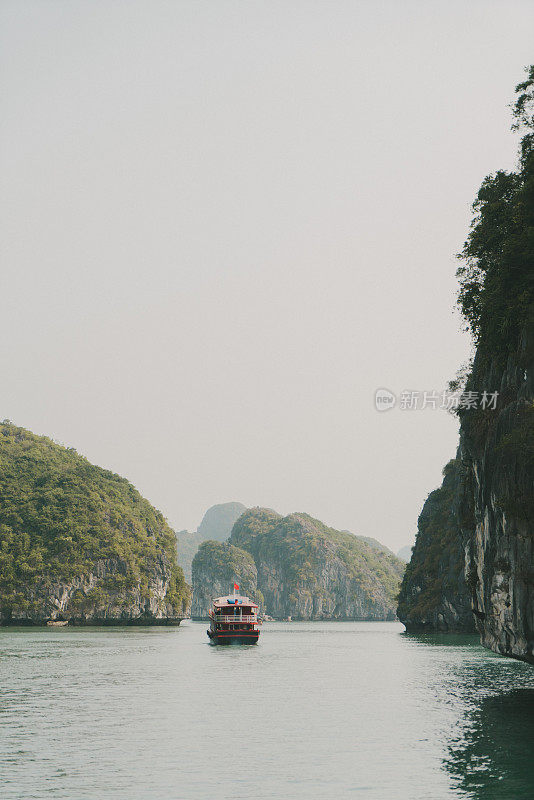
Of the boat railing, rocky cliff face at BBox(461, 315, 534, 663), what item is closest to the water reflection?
rocky cliff face at BBox(461, 315, 534, 663)

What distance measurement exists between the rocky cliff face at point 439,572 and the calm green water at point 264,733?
2078 inches

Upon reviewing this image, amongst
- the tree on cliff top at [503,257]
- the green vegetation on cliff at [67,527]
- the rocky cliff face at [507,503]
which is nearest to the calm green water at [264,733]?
the rocky cliff face at [507,503]

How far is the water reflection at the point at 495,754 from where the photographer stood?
18.8 metres

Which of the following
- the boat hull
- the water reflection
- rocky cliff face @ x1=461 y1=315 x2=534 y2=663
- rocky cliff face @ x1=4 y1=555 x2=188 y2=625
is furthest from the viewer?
rocky cliff face @ x1=4 y1=555 x2=188 y2=625

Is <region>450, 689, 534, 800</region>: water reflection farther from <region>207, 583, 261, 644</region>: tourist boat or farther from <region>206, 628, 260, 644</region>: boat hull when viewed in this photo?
<region>207, 583, 261, 644</region>: tourist boat

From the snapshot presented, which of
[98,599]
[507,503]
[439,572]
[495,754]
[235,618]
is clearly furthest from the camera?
[98,599]

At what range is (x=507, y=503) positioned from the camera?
97.0ft

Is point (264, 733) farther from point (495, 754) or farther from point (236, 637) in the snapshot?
point (236, 637)

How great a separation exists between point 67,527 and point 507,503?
120m

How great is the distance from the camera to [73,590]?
133875 millimetres

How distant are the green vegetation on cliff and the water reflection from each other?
10920cm

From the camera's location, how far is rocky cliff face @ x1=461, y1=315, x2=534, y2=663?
28875mm

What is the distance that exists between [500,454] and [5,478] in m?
127

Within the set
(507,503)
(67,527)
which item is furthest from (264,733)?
(67,527)
